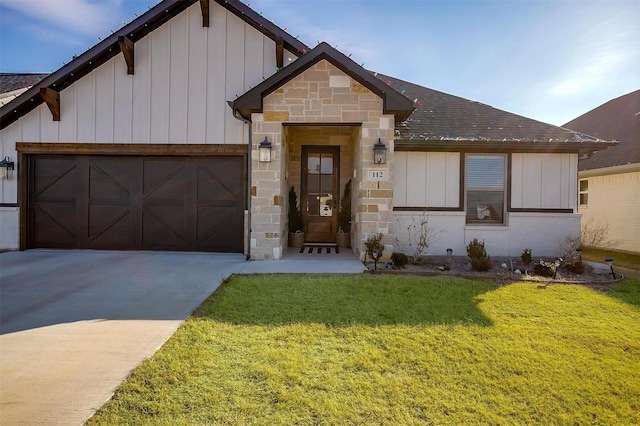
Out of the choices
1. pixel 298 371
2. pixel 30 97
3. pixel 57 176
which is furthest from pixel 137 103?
pixel 298 371

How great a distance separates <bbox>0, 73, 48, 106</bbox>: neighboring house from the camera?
893cm

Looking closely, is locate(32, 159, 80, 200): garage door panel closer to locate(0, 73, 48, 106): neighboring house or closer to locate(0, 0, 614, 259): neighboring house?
locate(0, 0, 614, 259): neighboring house

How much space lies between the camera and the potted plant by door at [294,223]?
8.27 metres

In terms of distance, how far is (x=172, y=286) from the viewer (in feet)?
15.4

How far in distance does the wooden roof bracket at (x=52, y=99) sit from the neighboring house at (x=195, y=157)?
23 millimetres

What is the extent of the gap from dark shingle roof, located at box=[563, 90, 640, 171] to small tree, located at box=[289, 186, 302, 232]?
9.57 meters

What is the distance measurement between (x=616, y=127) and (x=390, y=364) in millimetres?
14112

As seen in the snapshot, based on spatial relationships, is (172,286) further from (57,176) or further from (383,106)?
(57,176)

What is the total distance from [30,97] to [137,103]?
7.57 ft

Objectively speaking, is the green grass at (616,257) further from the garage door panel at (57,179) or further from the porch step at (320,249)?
the garage door panel at (57,179)

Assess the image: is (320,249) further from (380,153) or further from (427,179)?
(427,179)

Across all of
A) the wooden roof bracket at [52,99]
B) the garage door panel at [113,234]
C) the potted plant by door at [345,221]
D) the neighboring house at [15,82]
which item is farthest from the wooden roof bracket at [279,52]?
the neighboring house at [15,82]

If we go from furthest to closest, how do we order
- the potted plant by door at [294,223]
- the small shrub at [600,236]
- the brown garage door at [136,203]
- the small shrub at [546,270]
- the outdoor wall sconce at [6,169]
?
1. the small shrub at [600,236]
2. the potted plant by door at [294,223]
3. the brown garage door at [136,203]
4. the outdoor wall sconce at [6,169]
5. the small shrub at [546,270]

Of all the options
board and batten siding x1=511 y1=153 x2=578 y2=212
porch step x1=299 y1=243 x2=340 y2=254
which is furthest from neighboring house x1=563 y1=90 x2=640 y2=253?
porch step x1=299 y1=243 x2=340 y2=254
